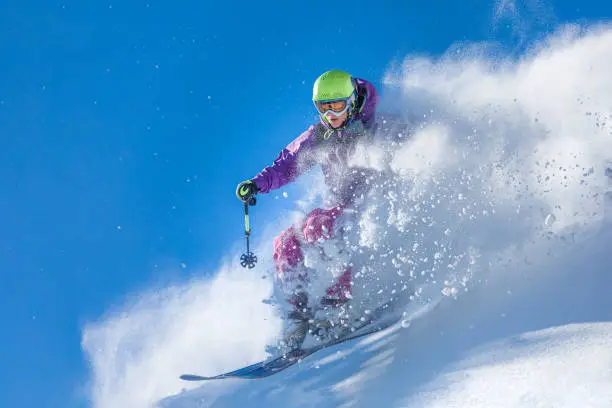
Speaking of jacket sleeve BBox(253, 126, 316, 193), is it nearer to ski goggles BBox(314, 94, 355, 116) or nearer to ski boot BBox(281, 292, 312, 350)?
ski goggles BBox(314, 94, 355, 116)

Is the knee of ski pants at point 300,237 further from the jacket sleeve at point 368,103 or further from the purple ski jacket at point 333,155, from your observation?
the jacket sleeve at point 368,103

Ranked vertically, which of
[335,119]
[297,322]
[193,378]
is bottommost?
[193,378]

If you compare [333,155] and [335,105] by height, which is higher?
[335,105]

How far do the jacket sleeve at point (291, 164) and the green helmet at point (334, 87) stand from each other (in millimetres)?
441

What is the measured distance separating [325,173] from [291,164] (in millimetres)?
307

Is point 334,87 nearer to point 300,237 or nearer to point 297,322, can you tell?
point 300,237

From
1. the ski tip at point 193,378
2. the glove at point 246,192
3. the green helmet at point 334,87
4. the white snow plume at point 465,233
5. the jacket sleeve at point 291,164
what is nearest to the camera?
the white snow plume at point 465,233

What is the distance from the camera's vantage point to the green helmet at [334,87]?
14.8ft

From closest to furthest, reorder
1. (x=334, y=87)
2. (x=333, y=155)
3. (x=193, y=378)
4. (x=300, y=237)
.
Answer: (x=193, y=378), (x=334, y=87), (x=300, y=237), (x=333, y=155)

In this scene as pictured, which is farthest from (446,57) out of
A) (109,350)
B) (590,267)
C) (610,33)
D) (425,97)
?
(109,350)

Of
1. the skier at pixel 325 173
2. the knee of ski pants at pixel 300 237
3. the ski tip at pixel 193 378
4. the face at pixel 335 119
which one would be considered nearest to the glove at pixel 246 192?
the skier at pixel 325 173

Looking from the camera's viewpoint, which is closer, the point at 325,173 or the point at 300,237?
the point at 300,237

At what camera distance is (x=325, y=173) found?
496cm

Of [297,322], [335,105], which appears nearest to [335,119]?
[335,105]
